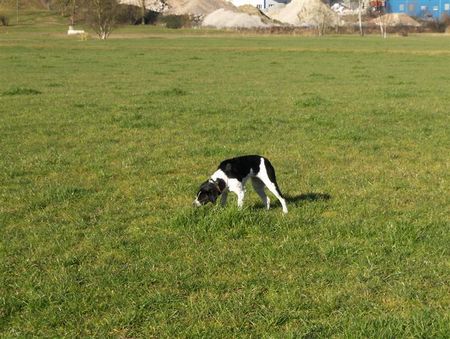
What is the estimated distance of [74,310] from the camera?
5.91 metres

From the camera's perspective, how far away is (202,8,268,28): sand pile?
6486 inches

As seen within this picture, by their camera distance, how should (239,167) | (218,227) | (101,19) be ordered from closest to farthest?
(218,227) → (239,167) → (101,19)

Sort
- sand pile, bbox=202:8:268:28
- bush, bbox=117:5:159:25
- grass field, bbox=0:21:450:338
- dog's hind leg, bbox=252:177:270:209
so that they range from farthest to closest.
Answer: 1. sand pile, bbox=202:8:268:28
2. bush, bbox=117:5:159:25
3. dog's hind leg, bbox=252:177:270:209
4. grass field, bbox=0:21:450:338

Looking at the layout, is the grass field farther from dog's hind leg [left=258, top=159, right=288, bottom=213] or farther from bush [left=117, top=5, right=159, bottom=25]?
bush [left=117, top=5, right=159, bottom=25]

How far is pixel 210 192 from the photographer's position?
27.6ft

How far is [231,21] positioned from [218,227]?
16659cm

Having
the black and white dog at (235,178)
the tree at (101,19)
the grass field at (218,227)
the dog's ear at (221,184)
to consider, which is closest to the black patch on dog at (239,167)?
the black and white dog at (235,178)

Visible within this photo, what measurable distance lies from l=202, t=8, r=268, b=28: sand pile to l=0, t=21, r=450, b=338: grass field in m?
148

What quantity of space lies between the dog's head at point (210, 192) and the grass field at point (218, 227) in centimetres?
21

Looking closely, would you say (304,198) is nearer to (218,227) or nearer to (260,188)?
(260,188)

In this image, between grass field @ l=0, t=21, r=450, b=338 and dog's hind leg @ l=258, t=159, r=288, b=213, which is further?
dog's hind leg @ l=258, t=159, r=288, b=213

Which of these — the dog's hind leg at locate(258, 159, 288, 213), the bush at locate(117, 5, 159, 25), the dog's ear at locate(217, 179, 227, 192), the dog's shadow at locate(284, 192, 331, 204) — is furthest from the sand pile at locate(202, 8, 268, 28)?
the dog's ear at locate(217, 179, 227, 192)

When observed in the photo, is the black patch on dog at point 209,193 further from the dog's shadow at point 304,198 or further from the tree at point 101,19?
the tree at point 101,19

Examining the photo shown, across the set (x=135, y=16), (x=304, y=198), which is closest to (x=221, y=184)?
(x=304, y=198)
